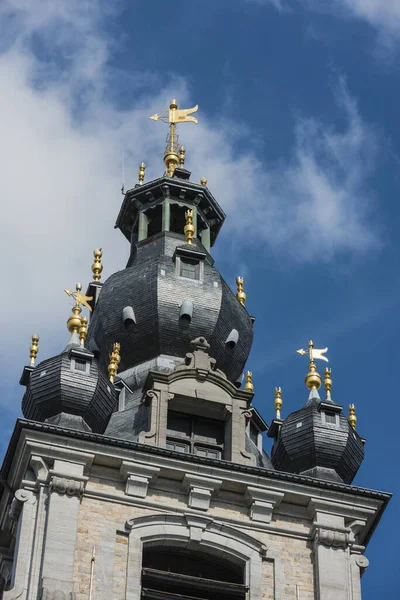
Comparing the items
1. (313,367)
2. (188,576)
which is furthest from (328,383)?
(188,576)

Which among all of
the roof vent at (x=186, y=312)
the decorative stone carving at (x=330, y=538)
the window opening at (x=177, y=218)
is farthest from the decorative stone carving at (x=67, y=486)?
the window opening at (x=177, y=218)

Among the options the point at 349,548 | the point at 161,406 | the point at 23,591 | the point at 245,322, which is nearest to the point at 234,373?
the point at 245,322

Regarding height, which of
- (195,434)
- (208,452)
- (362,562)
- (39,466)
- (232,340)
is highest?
(232,340)

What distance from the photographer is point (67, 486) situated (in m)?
37.2

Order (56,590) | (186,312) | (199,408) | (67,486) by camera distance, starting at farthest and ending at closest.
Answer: (186,312), (199,408), (67,486), (56,590)

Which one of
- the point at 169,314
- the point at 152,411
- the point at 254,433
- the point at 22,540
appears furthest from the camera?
the point at 169,314

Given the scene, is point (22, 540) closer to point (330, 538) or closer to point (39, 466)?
point (39, 466)

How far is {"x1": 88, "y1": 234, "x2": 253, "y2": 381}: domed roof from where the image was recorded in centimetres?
4341

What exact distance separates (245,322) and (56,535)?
10076mm

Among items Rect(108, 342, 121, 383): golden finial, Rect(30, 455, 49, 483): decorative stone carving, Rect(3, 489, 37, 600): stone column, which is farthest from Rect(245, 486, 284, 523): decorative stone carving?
Rect(108, 342, 121, 383): golden finial

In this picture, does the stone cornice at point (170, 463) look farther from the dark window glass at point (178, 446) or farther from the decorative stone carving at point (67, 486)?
the dark window glass at point (178, 446)

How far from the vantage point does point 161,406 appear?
131ft

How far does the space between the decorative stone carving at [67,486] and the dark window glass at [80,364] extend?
3.16 meters

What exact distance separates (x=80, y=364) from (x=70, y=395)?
0.86 m
